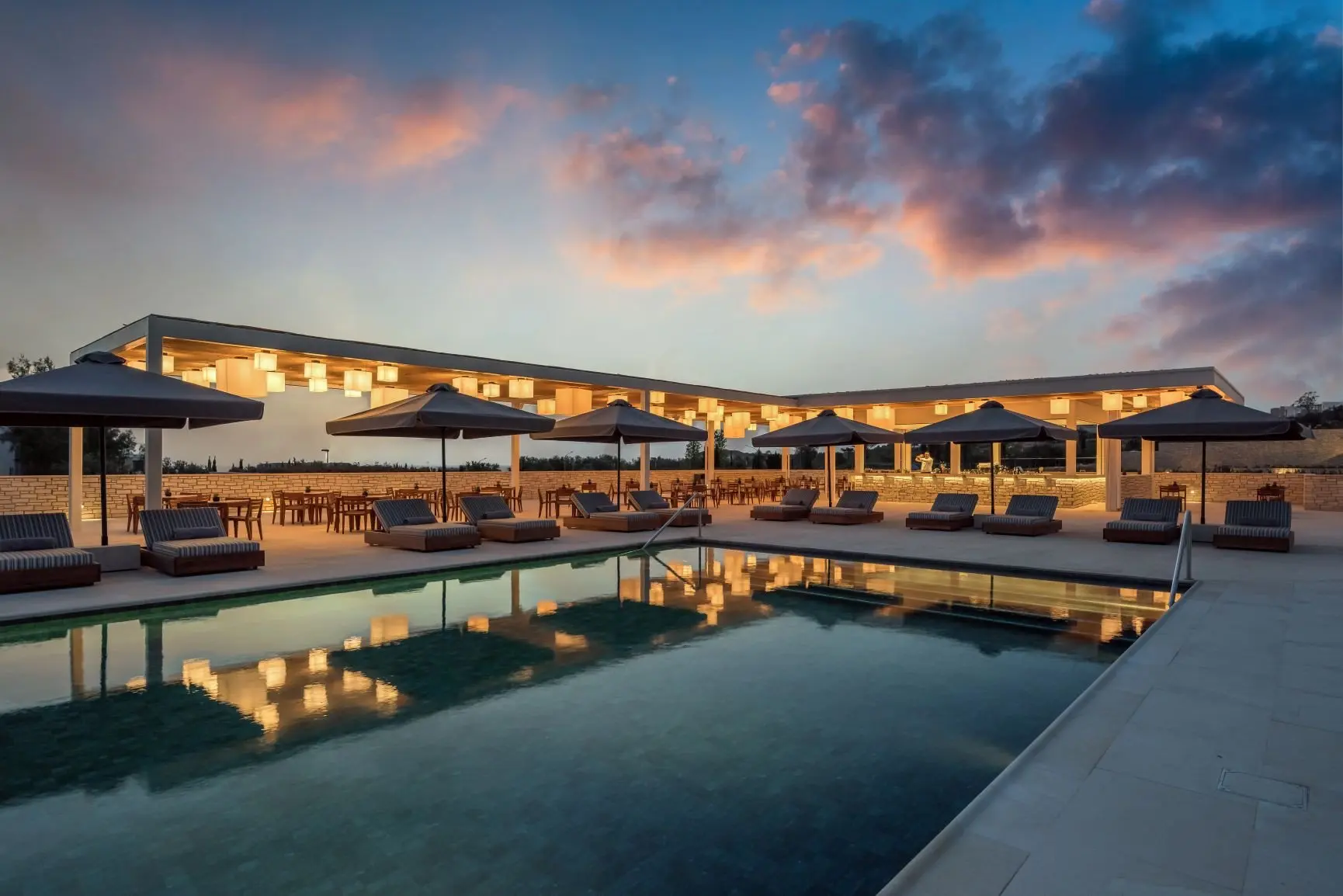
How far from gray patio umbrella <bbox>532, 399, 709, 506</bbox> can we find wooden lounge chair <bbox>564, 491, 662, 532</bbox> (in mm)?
463

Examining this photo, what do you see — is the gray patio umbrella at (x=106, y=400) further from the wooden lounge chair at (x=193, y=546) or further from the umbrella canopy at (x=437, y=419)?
the umbrella canopy at (x=437, y=419)

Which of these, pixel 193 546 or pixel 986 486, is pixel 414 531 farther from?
pixel 986 486

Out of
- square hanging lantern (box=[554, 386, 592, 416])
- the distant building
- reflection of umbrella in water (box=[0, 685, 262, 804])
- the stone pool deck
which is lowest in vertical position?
reflection of umbrella in water (box=[0, 685, 262, 804])

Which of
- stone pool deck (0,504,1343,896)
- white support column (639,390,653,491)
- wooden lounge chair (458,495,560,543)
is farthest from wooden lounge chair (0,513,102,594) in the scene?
white support column (639,390,653,491)

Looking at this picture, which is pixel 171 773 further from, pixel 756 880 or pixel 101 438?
pixel 101 438

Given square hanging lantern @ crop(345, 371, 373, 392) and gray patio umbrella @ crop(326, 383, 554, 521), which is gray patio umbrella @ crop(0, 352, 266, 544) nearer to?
gray patio umbrella @ crop(326, 383, 554, 521)

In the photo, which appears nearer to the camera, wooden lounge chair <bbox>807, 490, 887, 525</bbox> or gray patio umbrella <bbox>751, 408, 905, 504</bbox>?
wooden lounge chair <bbox>807, 490, 887, 525</bbox>

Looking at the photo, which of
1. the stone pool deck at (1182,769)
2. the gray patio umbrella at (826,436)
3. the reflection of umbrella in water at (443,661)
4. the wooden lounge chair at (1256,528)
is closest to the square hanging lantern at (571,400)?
the gray patio umbrella at (826,436)

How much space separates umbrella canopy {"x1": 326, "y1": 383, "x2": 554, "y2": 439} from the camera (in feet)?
36.2

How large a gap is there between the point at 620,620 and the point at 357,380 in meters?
9.14

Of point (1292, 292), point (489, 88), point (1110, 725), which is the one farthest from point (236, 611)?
point (1292, 292)

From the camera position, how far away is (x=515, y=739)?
12.6 feet

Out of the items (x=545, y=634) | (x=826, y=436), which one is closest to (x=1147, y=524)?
(x=826, y=436)

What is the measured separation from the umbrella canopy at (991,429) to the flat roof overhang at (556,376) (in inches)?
114
